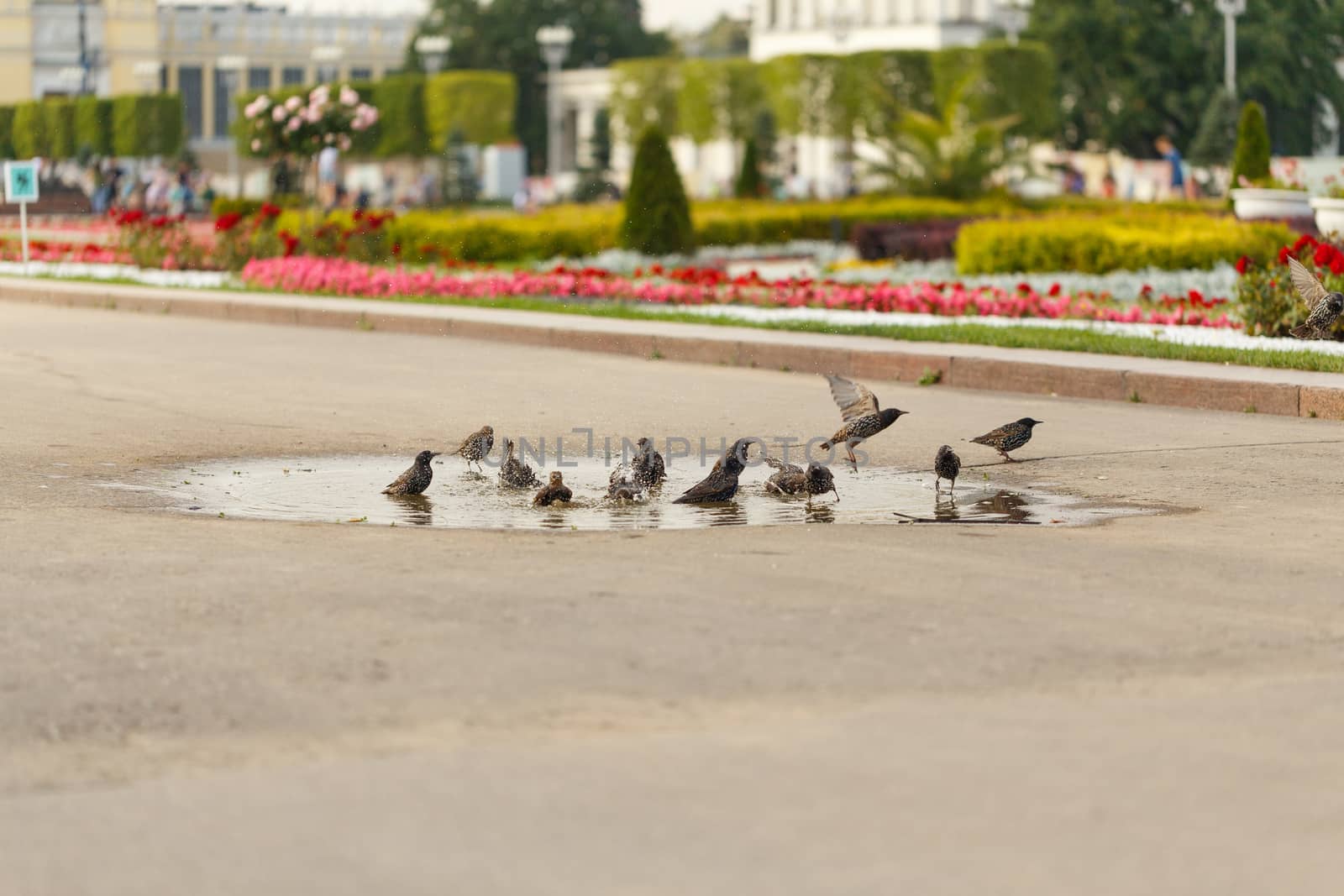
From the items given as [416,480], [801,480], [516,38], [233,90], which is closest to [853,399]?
[801,480]

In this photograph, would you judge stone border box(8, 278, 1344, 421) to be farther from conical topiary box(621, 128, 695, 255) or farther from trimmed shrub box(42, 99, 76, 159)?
trimmed shrub box(42, 99, 76, 159)

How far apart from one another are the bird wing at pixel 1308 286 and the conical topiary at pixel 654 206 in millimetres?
Result: 15963

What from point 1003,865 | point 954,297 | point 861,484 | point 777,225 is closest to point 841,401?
point 861,484

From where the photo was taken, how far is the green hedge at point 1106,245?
2495cm

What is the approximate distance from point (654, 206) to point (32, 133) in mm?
59725

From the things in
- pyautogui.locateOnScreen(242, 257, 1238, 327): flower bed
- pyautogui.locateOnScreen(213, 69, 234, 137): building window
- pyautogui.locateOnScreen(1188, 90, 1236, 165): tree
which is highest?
pyautogui.locateOnScreen(213, 69, 234, 137): building window

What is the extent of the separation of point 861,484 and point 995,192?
29422 millimetres

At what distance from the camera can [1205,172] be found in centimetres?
6375

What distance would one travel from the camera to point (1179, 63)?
74.1m

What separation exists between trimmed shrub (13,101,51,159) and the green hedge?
64.8 meters

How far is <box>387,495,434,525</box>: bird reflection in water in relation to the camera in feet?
30.2

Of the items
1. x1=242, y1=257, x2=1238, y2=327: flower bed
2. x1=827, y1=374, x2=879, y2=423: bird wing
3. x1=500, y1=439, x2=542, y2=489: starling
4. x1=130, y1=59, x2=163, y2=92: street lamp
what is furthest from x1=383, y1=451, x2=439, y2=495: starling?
x1=130, y1=59, x2=163, y2=92: street lamp

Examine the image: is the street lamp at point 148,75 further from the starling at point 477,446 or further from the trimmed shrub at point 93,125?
the starling at point 477,446

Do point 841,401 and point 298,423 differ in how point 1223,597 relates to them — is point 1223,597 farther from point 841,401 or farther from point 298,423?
point 298,423
